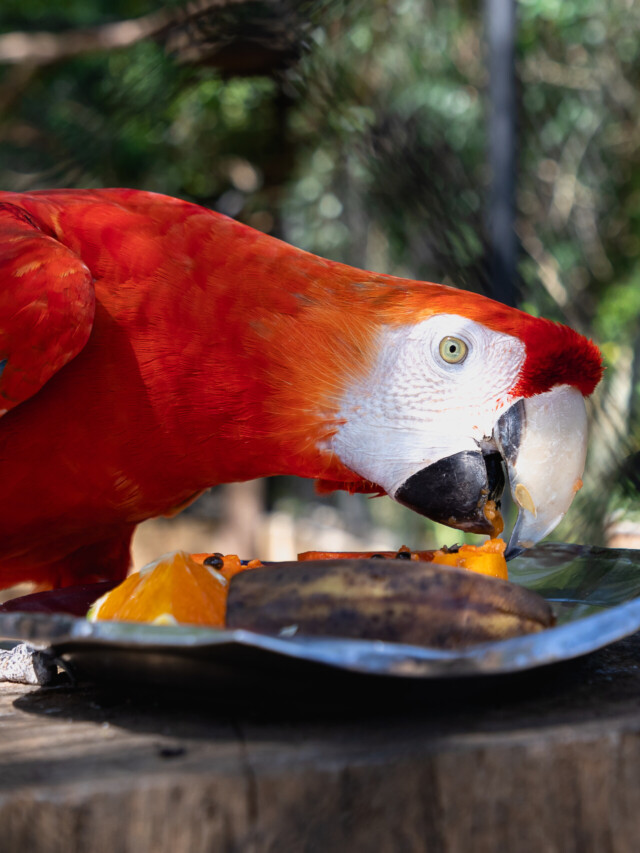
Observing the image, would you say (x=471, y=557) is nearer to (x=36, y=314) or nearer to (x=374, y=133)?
(x=36, y=314)

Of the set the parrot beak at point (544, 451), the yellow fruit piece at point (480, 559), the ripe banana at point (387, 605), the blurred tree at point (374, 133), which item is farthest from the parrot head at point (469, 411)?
the blurred tree at point (374, 133)

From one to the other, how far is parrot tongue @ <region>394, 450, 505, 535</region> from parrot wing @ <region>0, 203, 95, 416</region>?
508 mm

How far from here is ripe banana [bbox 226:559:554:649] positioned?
2.27 ft

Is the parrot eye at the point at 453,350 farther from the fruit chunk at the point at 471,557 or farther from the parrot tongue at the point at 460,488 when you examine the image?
the fruit chunk at the point at 471,557

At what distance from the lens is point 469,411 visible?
3.75ft

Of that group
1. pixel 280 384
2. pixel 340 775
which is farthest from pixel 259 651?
pixel 280 384

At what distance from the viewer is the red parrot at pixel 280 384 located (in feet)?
3.65

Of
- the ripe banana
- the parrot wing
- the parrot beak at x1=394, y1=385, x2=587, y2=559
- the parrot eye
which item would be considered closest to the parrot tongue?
the parrot beak at x1=394, y1=385, x2=587, y2=559

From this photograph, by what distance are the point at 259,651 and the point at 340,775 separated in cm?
11

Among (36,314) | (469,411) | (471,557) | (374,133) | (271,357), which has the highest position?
(374,133)

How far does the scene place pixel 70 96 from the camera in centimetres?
403

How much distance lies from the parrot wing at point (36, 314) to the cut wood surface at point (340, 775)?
18.8 inches

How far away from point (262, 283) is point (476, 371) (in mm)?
330

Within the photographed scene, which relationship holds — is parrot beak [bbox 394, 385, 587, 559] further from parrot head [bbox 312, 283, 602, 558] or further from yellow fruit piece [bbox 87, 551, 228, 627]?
yellow fruit piece [bbox 87, 551, 228, 627]
